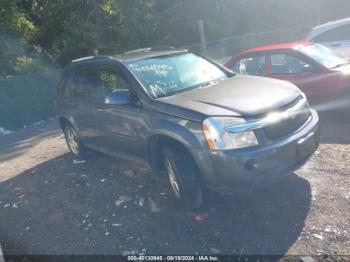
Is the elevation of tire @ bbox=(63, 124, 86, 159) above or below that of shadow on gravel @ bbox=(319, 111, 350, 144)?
above

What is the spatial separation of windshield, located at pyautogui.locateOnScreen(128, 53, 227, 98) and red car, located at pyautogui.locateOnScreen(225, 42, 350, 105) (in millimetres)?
1720

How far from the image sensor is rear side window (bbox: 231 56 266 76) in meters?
6.92

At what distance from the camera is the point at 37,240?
14.7 ft

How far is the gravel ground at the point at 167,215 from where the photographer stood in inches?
145

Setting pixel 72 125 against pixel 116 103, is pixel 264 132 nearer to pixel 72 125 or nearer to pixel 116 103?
pixel 116 103

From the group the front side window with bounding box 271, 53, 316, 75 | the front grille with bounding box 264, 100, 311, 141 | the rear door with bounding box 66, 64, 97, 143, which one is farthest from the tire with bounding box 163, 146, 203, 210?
the front side window with bounding box 271, 53, 316, 75

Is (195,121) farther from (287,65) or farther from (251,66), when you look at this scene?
(251,66)

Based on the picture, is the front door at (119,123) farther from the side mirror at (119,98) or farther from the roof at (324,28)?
the roof at (324,28)

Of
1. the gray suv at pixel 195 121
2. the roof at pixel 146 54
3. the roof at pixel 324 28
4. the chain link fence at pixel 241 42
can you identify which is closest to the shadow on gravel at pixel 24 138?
the gray suv at pixel 195 121

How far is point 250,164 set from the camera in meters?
3.69

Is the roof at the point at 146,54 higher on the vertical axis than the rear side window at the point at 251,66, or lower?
higher

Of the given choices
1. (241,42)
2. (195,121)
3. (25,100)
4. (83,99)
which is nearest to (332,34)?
(83,99)

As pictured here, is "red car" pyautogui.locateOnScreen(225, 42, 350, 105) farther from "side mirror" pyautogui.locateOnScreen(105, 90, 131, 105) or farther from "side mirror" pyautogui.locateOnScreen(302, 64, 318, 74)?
"side mirror" pyautogui.locateOnScreen(105, 90, 131, 105)

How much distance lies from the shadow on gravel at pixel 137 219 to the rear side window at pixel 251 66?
279cm
